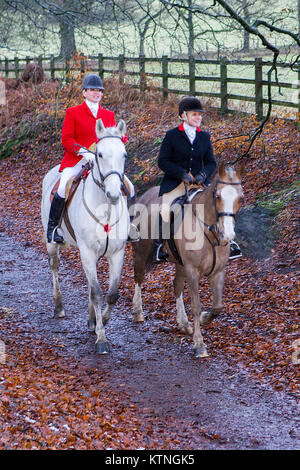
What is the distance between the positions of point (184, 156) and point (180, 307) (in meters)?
2.15

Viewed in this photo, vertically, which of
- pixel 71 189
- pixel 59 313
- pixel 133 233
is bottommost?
pixel 59 313

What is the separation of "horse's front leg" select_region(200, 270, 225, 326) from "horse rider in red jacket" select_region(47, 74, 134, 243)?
5.81ft

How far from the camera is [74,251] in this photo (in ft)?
42.7

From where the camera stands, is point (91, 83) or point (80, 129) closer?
point (91, 83)

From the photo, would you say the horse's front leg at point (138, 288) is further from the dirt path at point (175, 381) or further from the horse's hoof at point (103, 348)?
the horse's hoof at point (103, 348)

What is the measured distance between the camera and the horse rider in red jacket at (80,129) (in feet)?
25.8

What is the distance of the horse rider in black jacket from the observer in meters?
7.37

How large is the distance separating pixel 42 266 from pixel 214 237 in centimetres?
606

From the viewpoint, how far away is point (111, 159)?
6.64m

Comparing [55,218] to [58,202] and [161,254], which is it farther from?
[161,254]

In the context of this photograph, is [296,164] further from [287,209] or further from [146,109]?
[146,109]

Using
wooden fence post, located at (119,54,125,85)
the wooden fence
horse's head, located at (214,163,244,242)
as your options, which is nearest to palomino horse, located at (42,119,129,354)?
horse's head, located at (214,163,244,242)

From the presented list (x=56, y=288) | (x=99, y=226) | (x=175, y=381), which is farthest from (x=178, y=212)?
(x=56, y=288)

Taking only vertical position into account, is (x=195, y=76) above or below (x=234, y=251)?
above
